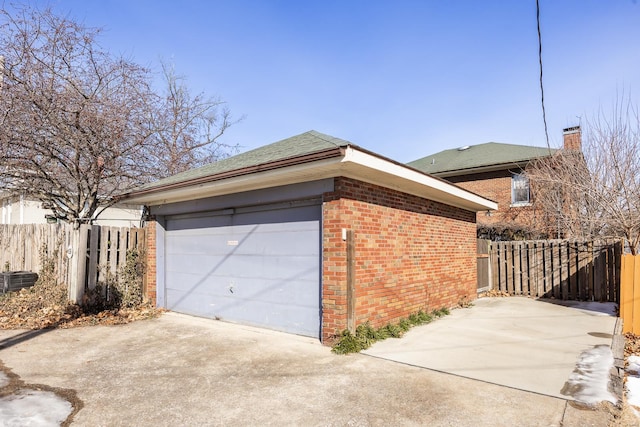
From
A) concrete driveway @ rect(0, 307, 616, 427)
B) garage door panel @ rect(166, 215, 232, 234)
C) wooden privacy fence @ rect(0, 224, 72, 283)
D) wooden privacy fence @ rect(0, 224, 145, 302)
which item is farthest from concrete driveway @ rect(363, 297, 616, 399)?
wooden privacy fence @ rect(0, 224, 72, 283)

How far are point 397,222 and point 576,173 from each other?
9342 millimetres

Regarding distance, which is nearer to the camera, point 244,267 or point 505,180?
point 244,267

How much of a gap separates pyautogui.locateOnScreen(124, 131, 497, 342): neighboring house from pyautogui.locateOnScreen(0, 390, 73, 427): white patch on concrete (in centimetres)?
328

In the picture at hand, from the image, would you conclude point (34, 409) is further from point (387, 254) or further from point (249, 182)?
point (387, 254)

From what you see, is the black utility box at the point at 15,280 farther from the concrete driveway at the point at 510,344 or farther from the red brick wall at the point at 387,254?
the concrete driveway at the point at 510,344

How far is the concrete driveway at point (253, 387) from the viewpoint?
3416mm

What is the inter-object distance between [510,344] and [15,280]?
10.4 metres

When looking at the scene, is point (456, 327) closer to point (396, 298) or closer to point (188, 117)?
point (396, 298)

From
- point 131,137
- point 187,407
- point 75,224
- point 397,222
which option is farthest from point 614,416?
point 131,137

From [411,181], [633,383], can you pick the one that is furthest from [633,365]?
[411,181]

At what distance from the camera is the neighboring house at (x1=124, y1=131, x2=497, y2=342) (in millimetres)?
5738

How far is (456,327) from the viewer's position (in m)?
6.96

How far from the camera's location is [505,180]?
17328 millimetres

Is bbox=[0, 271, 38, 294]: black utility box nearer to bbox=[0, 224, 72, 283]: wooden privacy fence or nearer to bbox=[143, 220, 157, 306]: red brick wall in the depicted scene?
bbox=[0, 224, 72, 283]: wooden privacy fence
